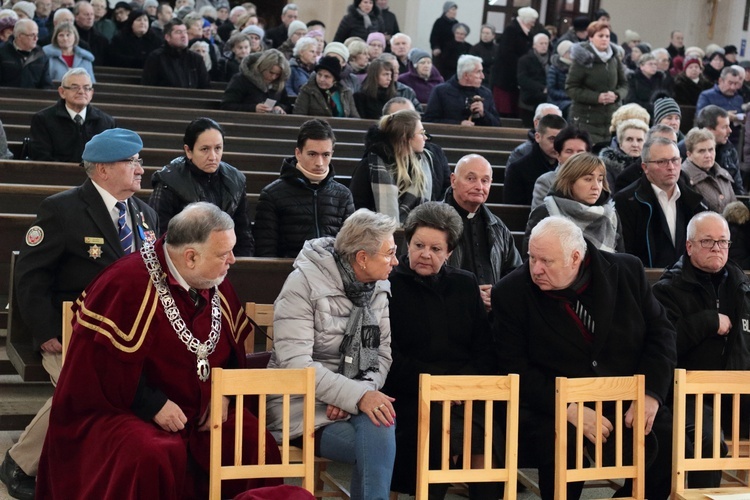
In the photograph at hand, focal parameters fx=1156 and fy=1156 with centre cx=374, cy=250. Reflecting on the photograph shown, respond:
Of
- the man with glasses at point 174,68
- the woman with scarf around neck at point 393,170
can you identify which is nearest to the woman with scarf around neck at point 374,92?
the man with glasses at point 174,68

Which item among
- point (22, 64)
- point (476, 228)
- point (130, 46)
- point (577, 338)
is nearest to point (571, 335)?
point (577, 338)

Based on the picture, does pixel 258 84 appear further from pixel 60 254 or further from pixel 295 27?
pixel 60 254

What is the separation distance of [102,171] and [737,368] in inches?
103

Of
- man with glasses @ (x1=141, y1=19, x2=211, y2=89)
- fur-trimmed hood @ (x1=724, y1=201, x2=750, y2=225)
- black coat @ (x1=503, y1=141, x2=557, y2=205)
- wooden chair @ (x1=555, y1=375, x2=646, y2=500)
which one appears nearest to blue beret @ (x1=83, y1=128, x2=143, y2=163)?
wooden chair @ (x1=555, y1=375, x2=646, y2=500)

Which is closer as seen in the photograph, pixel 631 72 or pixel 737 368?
pixel 737 368

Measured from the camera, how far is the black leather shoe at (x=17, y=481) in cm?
416

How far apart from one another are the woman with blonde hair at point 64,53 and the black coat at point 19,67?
0.22 m

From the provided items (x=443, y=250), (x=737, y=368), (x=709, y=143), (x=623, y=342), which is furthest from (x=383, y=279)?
(x=709, y=143)

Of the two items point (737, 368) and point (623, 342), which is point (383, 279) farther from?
point (737, 368)

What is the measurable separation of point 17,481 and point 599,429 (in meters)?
2.08

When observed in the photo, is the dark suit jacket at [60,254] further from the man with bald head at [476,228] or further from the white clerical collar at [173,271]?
the man with bald head at [476,228]

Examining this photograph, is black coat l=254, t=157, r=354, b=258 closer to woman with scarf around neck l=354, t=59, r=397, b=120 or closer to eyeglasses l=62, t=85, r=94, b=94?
eyeglasses l=62, t=85, r=94, b=94

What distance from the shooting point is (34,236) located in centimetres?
428

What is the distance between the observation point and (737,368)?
4.65 metres
